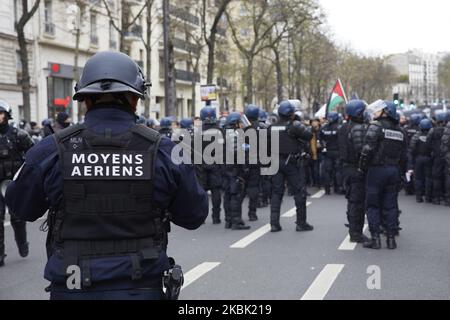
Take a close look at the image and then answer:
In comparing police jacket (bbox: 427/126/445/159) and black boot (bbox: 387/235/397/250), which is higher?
police jacket (bbox: 427/126/445/159)

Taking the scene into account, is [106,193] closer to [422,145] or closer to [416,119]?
[422,145]

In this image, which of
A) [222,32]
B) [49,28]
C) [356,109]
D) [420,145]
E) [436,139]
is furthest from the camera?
[222,32]

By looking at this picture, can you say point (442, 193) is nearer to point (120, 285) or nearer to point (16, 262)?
point (16, 262)

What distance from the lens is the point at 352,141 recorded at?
944 centimetres

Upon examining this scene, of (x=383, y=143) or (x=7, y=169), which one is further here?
(x=383, y=143)

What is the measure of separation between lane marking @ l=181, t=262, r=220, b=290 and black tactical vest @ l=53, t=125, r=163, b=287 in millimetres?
3903

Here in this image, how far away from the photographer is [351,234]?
378 inches

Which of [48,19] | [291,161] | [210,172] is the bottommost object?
[210,172]

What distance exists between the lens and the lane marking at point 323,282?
6.49m

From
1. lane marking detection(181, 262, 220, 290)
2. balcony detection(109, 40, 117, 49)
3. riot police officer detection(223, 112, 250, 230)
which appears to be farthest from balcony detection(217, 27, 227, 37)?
lane marking detection(181, 262, 220, 290)

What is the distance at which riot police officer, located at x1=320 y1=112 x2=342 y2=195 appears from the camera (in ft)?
52.8

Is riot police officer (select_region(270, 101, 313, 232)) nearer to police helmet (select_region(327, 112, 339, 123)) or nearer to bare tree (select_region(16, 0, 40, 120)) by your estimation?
police helmet (select_region(327, 112, 339, 123))

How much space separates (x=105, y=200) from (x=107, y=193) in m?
0.04

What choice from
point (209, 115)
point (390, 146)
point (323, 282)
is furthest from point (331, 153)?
point (323, 282)
